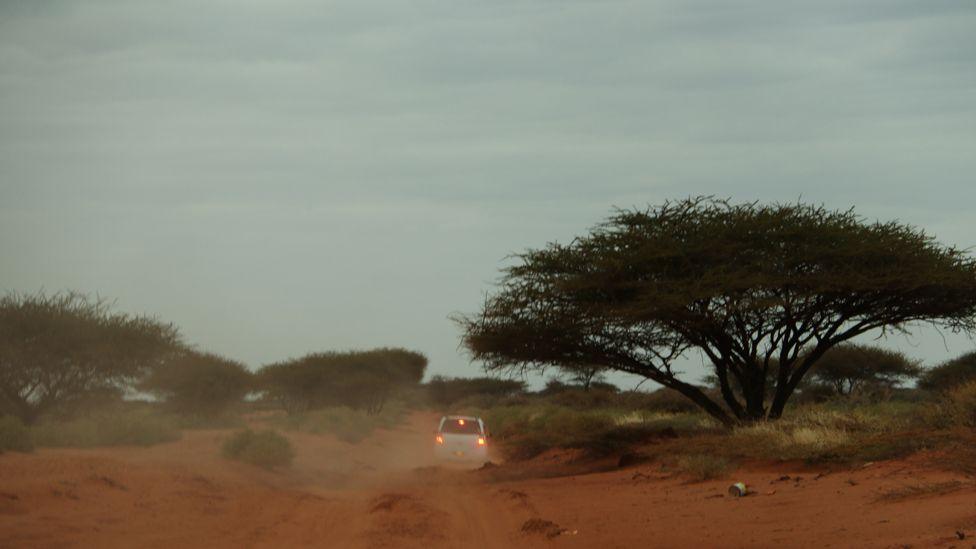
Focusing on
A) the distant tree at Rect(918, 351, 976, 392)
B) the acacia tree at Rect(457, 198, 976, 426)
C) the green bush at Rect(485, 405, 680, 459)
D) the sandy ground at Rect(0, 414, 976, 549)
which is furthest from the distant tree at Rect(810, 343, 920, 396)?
the sandy ground at Rect(0, 414, 976, 549)

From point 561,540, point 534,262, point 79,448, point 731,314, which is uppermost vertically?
point 534,262

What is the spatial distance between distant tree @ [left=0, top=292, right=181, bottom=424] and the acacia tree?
11787 mm

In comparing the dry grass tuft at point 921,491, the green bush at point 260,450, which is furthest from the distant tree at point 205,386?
the dry grass tuft at point 921,491

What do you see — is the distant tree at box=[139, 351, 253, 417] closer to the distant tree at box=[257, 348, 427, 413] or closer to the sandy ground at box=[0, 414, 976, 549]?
the distant tree at box=[257, 348, 427, 413]

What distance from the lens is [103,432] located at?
24875 millimetres

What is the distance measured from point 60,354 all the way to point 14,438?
8997 millimetres

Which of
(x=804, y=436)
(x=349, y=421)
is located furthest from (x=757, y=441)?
(x=349, y=421)

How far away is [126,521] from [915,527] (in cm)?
982

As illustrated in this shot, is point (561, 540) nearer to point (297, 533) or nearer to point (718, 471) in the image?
point (297, 533)

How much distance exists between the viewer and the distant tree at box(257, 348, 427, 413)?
55.8 metres

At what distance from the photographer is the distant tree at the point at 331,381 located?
183 ft

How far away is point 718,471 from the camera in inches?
688

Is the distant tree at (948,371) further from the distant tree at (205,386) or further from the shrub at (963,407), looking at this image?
the distant tree at (205,386)

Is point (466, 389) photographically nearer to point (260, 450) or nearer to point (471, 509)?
point (260, 450)
